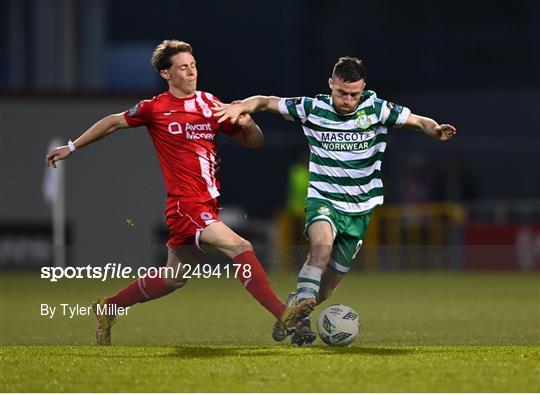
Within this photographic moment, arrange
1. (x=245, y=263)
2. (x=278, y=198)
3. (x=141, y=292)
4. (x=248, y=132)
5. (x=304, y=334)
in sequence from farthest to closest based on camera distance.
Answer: (x=278, y=198) < (x=141, y=292) < (x=248, y=132) < (x=245, y=263) < (x=304, y=334)

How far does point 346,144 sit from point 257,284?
105cm

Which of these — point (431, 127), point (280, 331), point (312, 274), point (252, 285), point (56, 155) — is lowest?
point (280, 331)

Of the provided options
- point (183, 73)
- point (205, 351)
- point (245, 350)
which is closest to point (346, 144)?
point (183, 73)

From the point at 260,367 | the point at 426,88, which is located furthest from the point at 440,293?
the point at 426,88

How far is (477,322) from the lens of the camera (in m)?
13.2

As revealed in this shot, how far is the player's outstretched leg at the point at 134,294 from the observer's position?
34.2 feet

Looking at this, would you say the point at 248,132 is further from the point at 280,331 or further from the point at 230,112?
the point at 280,331

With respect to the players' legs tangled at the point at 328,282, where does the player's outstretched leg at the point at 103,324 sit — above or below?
below

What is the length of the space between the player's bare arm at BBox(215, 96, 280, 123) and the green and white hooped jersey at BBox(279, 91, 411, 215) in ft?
0.22

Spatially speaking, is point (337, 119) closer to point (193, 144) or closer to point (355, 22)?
point (193, 144)

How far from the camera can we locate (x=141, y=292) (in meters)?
10.5

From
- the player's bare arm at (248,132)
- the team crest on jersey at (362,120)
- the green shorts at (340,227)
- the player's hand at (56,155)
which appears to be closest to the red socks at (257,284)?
the green shorts at (340,227)

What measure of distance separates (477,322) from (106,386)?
18.6ft

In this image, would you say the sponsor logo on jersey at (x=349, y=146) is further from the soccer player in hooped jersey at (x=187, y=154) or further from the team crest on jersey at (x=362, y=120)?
the soccer player in hooped jersey at (x=187, y=154)
